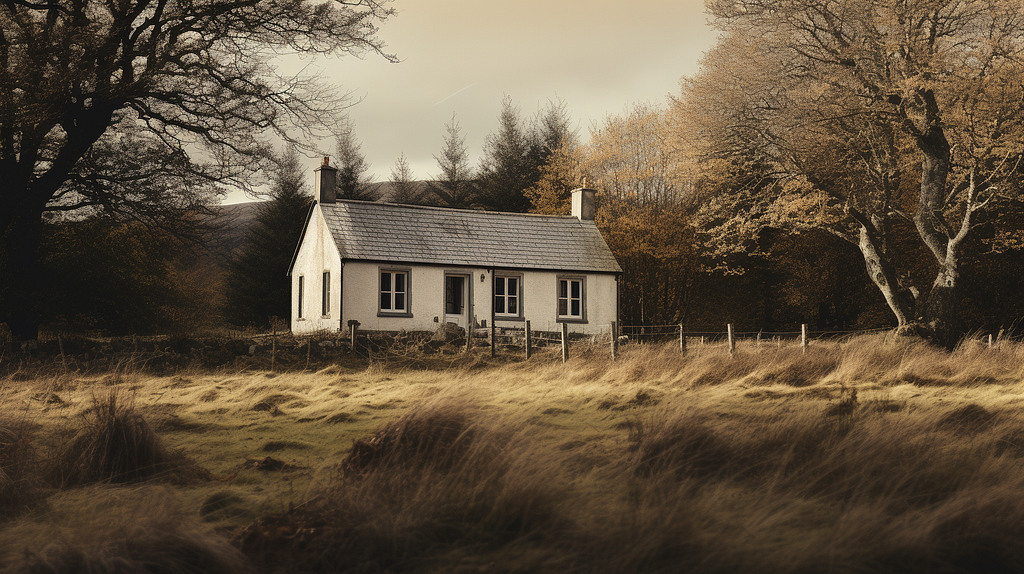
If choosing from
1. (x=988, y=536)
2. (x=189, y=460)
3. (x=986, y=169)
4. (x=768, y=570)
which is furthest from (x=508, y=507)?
(x=986, y=169)

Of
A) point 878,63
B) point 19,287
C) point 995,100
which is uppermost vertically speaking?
point 878,63

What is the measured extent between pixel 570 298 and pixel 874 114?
11.4 m

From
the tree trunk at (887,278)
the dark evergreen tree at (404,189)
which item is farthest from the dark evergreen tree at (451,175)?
the tree trunk at (887,278)

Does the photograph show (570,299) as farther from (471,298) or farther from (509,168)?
(509,168)

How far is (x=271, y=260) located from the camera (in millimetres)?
37688

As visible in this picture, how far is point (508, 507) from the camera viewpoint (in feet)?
17.2

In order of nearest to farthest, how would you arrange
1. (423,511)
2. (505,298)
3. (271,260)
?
(423,511)
(505,298)
(271,260)

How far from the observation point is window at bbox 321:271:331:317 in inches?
1010

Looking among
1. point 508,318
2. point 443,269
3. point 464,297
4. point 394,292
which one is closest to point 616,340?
point 508,318

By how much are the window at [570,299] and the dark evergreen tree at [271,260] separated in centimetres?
1678

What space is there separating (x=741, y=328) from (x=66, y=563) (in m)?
36.4

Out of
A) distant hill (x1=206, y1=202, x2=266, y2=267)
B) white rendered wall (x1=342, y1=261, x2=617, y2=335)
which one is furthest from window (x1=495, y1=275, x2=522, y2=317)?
distant hill (x1=206, y1=202, x2=266, y2=267)

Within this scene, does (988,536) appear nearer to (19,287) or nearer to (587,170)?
(19,287)

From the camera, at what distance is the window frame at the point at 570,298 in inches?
1053
